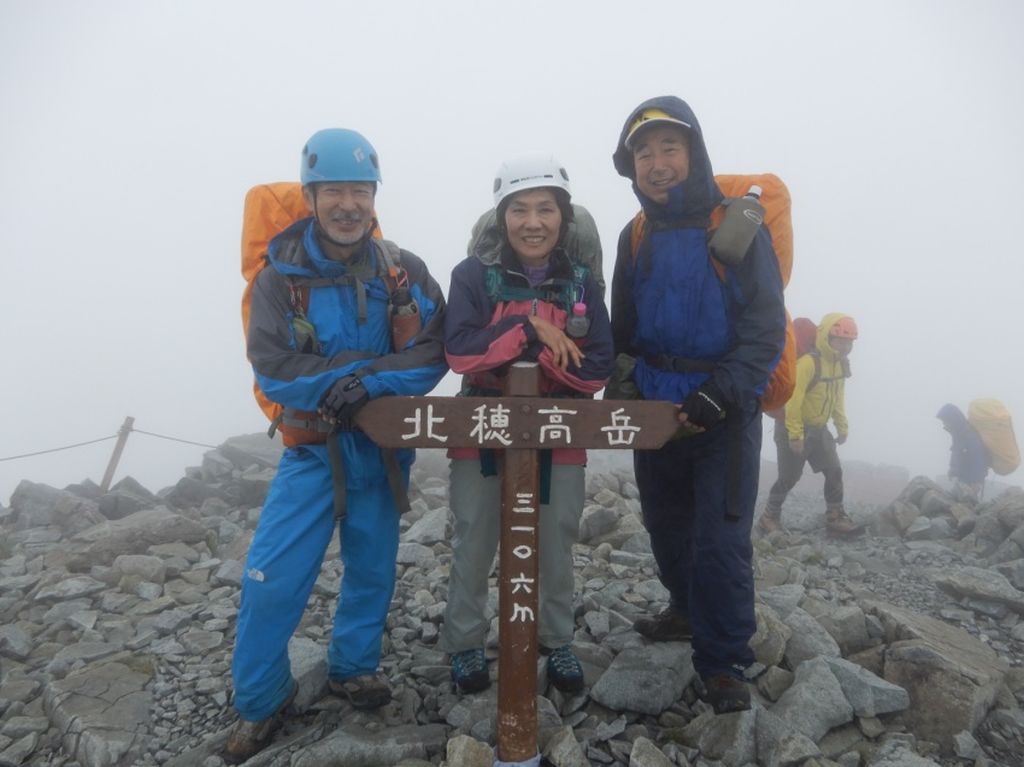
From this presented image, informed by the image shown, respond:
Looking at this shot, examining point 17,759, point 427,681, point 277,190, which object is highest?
point 277,190

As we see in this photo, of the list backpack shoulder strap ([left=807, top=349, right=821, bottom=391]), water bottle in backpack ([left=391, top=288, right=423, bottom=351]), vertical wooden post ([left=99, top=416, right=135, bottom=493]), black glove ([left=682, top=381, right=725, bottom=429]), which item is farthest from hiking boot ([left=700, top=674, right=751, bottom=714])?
vertical wooden post ([left=99, top=416, right=135, bottom=493])

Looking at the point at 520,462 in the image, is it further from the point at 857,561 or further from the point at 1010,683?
the point at 857,561

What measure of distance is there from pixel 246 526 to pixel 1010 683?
905 centimetres

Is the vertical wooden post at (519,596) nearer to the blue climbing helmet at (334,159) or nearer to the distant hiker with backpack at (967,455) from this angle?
the blue climbing helmet at (334,159)

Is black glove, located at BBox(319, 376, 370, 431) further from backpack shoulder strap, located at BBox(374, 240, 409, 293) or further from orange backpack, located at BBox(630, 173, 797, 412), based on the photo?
orange backpack, located at BBox(630, 173, 797, 412)

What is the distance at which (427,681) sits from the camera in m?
4.51

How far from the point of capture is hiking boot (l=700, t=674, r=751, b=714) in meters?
3.90

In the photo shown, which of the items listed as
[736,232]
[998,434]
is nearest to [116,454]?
[736,232]

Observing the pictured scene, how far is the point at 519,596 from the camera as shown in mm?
3488

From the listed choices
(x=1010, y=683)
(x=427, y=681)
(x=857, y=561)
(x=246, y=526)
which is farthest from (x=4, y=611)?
(x=857, y=561)

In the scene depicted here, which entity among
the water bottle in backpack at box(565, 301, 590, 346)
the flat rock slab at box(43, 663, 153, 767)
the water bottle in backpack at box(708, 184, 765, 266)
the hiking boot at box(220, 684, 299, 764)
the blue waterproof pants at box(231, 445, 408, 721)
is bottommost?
the flat rock slab at box(43, 663, 153, 767)

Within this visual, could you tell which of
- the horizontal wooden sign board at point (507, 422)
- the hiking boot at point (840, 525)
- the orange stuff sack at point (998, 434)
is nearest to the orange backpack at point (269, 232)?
the horizontal wooden sign board at point (507, 422)

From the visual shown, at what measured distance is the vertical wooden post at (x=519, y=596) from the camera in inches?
135

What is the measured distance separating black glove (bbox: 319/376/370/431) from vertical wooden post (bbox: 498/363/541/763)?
82 cm
